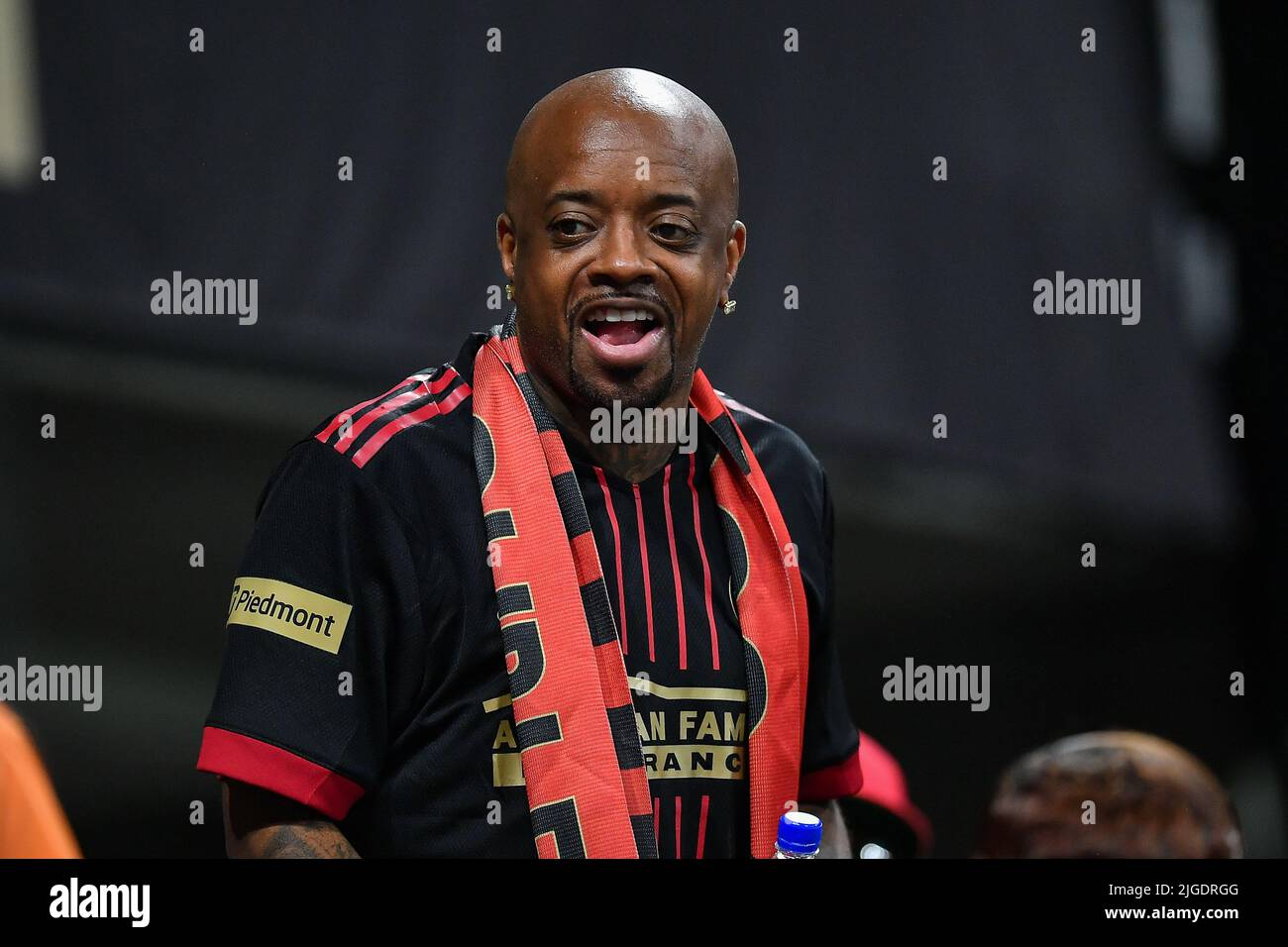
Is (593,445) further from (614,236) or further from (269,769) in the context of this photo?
(269,769)

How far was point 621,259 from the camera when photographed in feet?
6.44

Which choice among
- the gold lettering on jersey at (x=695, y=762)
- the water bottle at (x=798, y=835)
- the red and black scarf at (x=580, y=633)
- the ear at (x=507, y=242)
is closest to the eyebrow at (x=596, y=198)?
the ear at (x=507, y=242)

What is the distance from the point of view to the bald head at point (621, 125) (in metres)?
1.98

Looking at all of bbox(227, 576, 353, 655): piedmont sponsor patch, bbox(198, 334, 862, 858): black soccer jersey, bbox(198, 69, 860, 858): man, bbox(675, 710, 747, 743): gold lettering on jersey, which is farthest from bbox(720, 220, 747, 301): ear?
bbox(227, 576, 353, 655): piedmont sponsor patch

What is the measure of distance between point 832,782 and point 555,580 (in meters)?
0.63

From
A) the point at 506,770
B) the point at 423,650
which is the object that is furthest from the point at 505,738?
the point at 423,650

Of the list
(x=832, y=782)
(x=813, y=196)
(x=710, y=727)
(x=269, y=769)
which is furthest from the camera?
(x=813, y=196)

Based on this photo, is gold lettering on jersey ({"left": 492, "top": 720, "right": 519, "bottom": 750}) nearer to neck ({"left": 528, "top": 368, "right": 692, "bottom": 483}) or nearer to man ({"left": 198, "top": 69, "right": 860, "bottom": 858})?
man ({"left": 198, "top": 69, "right": 860, "bottom": 858})

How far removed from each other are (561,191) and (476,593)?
1.84 ft

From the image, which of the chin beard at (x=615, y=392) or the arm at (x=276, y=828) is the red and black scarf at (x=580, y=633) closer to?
the chin beard at (x=615, y=392)

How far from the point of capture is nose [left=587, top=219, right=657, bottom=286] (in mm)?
1960

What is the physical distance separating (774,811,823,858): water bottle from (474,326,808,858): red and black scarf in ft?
0.23

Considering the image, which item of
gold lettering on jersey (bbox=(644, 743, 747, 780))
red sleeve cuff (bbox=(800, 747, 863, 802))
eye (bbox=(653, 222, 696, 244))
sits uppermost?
eye (bbox=(653, 222, 696, 244))
